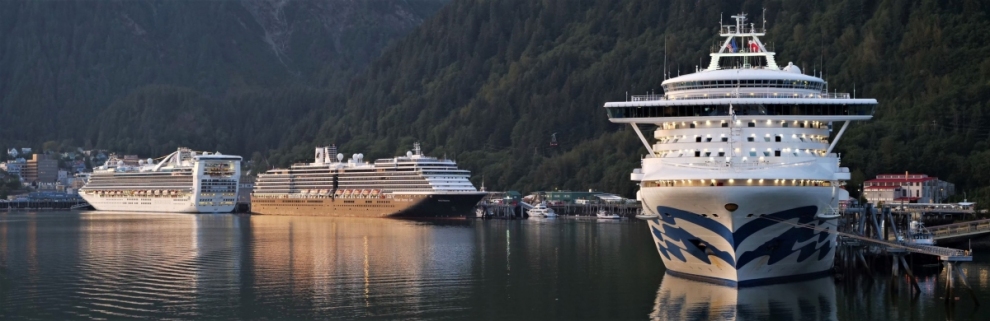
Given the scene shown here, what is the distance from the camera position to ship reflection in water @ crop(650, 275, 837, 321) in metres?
50.4

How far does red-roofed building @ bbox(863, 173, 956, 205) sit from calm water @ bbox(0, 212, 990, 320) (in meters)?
33.0

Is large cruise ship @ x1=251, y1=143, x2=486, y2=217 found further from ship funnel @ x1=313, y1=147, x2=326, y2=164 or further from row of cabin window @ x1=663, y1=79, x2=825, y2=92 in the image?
row of cabin window @ x1=663, y1=79, x2=825, y2=92

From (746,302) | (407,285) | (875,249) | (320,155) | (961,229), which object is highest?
(320,155)

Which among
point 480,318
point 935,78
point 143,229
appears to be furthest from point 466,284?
point 935,78

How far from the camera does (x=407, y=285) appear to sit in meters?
62.3

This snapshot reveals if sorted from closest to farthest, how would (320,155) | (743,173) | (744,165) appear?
(743,173) → (744,165) → (320,155)

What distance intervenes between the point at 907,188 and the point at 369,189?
69732 millimetres

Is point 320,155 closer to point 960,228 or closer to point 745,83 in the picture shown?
point 960,228

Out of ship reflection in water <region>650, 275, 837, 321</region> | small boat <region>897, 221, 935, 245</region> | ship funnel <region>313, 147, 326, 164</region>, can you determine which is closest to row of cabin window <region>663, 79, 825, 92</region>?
ship reflection in water <region>650, 275, 837, 321</region>

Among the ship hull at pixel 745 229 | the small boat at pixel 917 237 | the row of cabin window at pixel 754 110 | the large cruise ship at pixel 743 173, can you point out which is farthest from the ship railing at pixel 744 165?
the small boat at pixel 917 237

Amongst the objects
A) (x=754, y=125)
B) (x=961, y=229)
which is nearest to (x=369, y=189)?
(x=961, y=229)

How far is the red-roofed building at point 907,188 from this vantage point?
385 ft

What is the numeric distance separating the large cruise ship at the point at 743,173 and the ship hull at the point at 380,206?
93.6m

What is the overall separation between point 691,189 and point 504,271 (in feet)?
58.3
